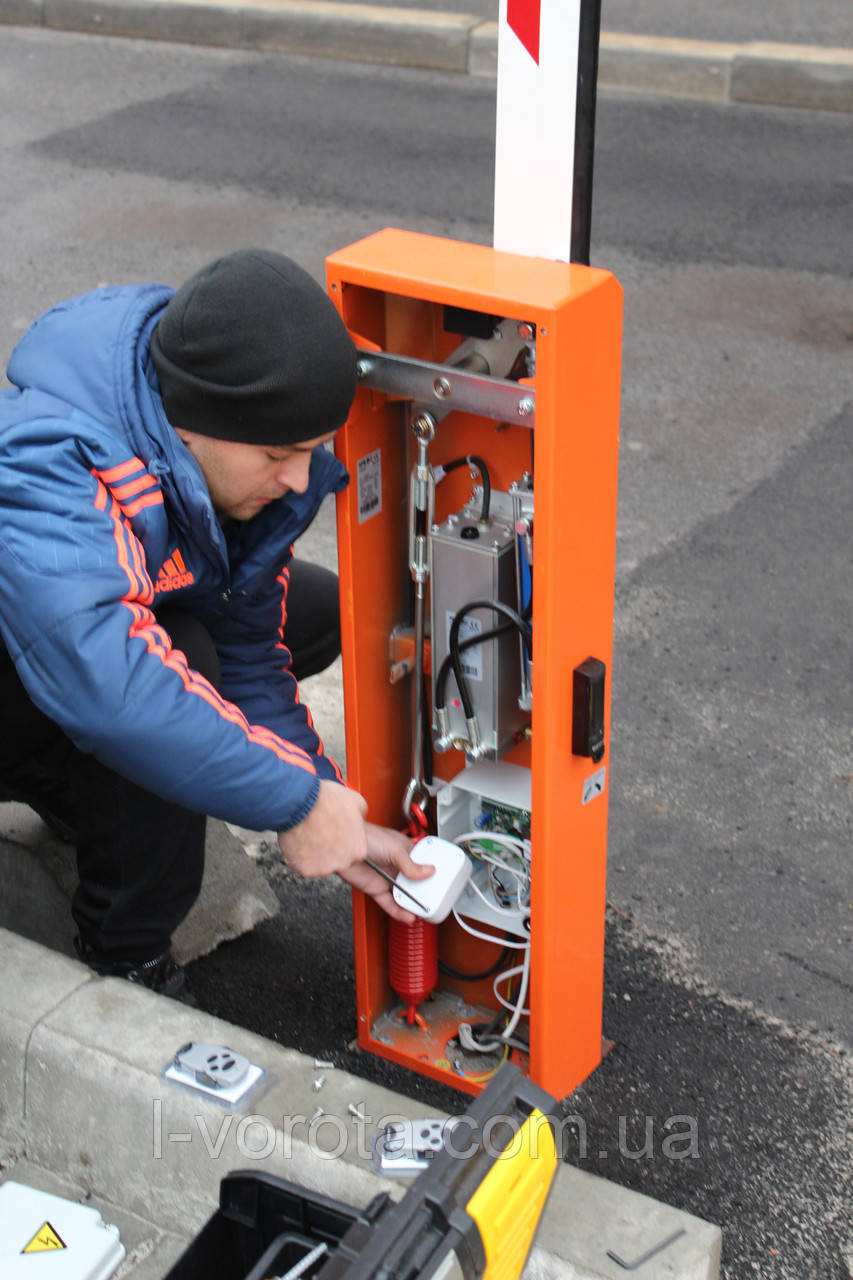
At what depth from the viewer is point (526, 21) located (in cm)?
206

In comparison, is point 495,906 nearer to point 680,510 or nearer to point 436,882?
point 436,882

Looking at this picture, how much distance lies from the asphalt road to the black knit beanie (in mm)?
1342

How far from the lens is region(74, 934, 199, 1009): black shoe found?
2.60m

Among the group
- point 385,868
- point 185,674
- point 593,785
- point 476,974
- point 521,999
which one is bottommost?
point 476,974

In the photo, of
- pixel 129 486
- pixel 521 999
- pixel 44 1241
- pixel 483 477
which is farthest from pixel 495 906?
pixel 129 486

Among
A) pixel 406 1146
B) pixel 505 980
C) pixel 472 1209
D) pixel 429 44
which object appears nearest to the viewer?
pixel 472 1209

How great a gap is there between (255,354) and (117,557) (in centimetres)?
35

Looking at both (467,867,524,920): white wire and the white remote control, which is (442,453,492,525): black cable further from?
(467,867,524,920): white wire

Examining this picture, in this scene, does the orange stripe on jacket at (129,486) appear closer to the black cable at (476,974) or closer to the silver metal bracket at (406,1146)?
the silver metal bracket at (406,1146)

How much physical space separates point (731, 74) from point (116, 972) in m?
7.31

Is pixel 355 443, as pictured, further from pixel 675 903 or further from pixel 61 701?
pixel 675 903

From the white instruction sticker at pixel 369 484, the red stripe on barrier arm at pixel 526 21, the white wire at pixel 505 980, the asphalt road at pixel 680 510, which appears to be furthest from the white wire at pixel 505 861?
the red stripe on barrier arm at pixel 526 21

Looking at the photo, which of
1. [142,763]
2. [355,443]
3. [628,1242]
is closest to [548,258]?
[355,443]

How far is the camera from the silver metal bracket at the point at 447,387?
2.06 metres
